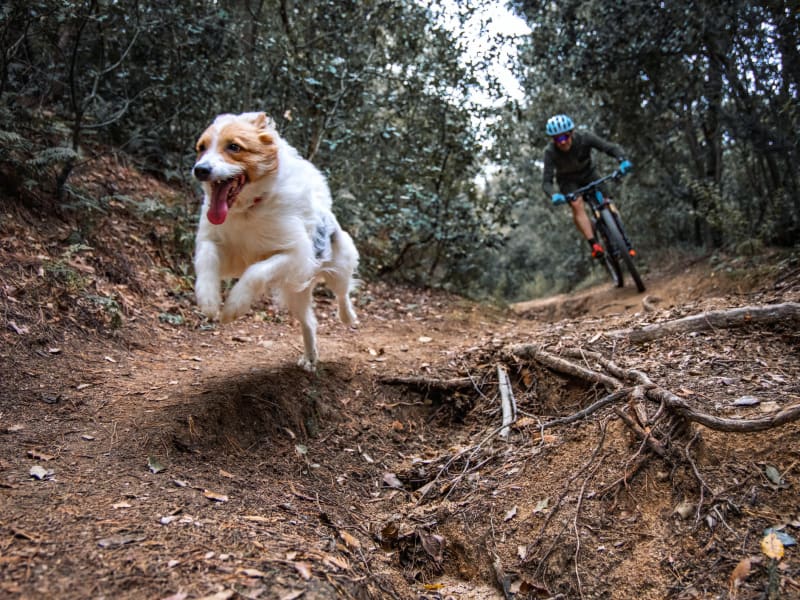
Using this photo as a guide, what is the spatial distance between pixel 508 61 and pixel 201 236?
8.29 m

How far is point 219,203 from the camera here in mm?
3568

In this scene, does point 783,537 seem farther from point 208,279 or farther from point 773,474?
point 208,279

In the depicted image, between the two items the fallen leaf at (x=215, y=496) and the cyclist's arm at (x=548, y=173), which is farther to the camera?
the cyclist's arm at (x=548, y=173)

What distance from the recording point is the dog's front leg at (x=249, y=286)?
3.67 meters

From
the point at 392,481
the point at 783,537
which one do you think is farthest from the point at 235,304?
the point at 783,537

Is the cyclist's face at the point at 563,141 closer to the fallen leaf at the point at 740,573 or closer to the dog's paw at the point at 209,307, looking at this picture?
the dog's paw at the point at 209,307

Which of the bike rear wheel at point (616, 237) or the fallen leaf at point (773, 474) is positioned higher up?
the bike rear wheel at point (616, 237)

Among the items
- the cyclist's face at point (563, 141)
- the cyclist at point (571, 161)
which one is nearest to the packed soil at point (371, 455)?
the cyclist at point (571, 161)

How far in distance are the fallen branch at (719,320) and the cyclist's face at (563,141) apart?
4.42 m

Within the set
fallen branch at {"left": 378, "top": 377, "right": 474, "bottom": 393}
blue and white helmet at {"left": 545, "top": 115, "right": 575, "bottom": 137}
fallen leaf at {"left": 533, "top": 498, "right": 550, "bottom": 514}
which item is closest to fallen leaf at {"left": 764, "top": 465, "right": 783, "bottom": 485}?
fallen leaf at {"left": 533, "top": 498, "right": 550, "bottom": 514}

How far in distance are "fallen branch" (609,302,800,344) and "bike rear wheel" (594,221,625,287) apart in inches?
168

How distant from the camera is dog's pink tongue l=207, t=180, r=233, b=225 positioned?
11.6 ft

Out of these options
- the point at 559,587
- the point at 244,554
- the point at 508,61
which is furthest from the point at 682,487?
the point at 508,61

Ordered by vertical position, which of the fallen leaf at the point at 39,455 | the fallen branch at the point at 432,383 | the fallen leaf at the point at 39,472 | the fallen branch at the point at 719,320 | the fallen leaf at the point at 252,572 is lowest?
the fallen branch at the point at 432,383
